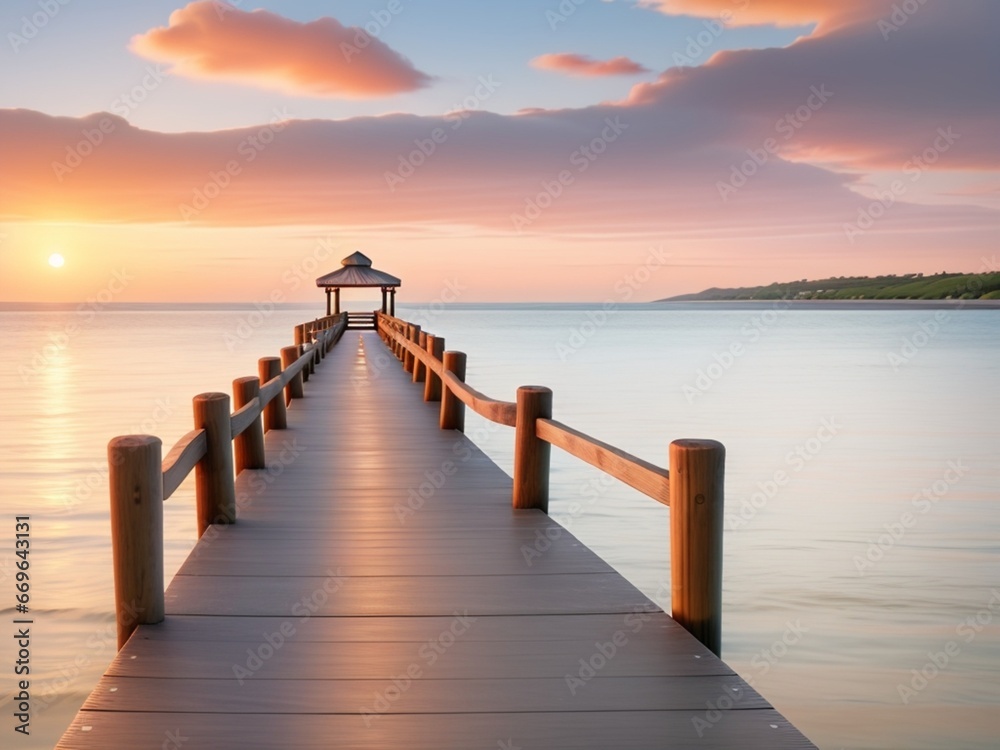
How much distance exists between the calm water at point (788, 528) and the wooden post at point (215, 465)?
231 cm

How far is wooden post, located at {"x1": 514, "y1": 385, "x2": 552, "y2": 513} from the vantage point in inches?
215

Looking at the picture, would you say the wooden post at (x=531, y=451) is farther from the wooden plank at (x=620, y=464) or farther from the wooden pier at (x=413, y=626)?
the wooden plank at (x=620, y=464)

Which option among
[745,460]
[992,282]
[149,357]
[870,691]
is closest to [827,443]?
[745,460]

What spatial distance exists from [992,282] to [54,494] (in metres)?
168

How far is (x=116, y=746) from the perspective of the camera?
257 centimetres

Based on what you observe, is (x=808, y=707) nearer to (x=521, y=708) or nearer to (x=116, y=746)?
(x=521, y=708)

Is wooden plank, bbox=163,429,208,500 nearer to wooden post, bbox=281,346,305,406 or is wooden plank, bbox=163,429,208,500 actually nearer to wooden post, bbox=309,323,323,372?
wooden post, bbox=281,346,305,406

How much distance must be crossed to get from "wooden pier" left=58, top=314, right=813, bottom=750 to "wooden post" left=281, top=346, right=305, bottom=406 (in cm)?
673

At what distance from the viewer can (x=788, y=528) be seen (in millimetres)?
13062

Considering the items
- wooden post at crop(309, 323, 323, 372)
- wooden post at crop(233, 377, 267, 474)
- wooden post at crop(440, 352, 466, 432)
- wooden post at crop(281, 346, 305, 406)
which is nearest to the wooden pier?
wooden post at crop(233, 377, 267, 474)

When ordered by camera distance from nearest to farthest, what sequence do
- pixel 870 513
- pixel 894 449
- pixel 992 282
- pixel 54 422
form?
pixel 870 513 → pixel 894 449 → pixel 54 422 → pixel 992 282

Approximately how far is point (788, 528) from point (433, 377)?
5.59m

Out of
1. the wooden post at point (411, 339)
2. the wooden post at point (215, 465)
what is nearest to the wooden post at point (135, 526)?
the wooden post at point (215, 465)

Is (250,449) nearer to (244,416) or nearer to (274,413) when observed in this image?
(244,416)
